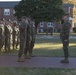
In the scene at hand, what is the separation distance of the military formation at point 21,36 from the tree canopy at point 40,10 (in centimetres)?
2888

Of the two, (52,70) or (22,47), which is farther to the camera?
(22,47)

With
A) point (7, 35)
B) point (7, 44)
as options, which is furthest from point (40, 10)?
point (7, 35)

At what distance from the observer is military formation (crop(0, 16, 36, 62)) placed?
1421 cm

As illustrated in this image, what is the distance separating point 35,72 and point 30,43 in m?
4.91

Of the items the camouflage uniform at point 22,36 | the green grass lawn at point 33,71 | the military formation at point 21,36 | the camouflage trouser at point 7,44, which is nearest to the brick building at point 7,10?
the military formation at point 21,36

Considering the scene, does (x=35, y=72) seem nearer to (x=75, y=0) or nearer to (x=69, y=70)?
(x=69, y=70)

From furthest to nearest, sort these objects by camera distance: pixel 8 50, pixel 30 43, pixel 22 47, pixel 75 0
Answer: pixel 75 0 → pixel 8 50 → pixel 30 43 → pixel 22 47

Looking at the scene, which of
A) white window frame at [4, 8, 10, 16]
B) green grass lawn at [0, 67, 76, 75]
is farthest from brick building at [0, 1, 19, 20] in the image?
green grass lawn at [0, 67, 76, 75]

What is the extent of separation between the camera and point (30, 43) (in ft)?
51.9

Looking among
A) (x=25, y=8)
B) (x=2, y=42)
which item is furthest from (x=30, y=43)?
(x=25, y=8)

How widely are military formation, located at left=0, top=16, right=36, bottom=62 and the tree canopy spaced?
28879 mm

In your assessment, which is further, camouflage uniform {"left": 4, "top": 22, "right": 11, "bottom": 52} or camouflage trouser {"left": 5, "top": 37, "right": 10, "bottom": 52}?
camouflage trouser {"left": 5, "top": 37, "right": 10, "bottom": 52}

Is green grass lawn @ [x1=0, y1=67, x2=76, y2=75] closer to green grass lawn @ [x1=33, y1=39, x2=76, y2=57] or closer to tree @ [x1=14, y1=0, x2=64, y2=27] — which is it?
green grass lawn @ [x1=33, y1=39, x2=76, y2=57]

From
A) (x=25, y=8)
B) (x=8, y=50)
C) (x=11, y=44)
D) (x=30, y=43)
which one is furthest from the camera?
(x=25, y=8)
